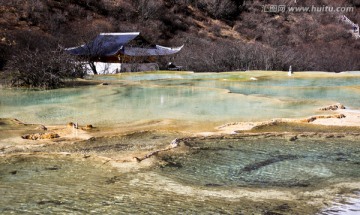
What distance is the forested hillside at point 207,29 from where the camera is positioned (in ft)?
97.9

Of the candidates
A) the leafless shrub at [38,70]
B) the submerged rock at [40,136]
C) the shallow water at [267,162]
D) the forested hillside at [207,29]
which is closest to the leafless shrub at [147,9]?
the forested hillside at [207,29]

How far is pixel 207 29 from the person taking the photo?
48.7m

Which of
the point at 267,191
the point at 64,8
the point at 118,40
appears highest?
the point at 64,8

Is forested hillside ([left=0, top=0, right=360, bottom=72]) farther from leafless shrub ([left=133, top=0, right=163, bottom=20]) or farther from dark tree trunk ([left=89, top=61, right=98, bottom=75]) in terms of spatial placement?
dark tree trunk ([left=89, top=61, right=98, bottom=75])

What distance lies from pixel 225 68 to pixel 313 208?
25.2m

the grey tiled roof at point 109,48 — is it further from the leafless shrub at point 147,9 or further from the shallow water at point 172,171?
the shallow water at point 172,171

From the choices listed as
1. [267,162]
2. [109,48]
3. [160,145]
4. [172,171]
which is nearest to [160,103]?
[160,145]

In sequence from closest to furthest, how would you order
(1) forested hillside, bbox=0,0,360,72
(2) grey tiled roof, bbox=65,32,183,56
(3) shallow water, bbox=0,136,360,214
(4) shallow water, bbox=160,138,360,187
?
(3) shallow water, bbox=0,136,360,214
(4) shallow water, bbox=160,138,360,187
(2) grey tiled roof, bbox=65,32,183,56
(1) forested hillside, bbox=0,0,360,72

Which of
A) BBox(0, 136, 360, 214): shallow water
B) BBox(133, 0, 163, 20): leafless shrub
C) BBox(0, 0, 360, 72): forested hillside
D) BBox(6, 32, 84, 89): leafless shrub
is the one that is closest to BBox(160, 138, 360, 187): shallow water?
BBox(0, 136, 360, 214): shallow water

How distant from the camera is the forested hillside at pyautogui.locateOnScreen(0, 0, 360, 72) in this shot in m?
29.8

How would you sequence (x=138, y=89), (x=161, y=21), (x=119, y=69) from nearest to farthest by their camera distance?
(x=138, y=89) < (x=119, y=69) < (x=161, y=21)

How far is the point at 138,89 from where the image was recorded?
566 inches

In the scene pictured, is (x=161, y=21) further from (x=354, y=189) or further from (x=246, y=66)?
(x=354, y=189)

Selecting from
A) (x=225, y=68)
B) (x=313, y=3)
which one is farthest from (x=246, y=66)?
(x=313, y=3)
